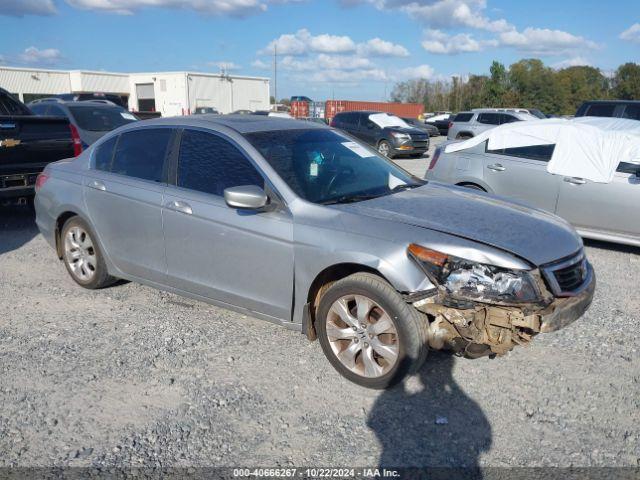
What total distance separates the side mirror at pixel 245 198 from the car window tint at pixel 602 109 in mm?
12733

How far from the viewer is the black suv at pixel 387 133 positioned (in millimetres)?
19141

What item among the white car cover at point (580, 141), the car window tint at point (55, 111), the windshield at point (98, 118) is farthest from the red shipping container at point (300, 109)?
the white car cover at point (580, 141)

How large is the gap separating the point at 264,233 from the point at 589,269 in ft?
7.57

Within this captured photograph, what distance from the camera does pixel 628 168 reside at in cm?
671

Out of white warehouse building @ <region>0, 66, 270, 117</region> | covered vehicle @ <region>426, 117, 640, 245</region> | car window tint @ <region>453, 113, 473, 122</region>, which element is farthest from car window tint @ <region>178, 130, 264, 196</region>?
white warehouse building @ <region>0, 66, 270, 117</region>

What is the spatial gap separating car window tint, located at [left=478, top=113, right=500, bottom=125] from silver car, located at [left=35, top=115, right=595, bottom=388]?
62.4ft

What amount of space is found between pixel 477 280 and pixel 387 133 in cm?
1645

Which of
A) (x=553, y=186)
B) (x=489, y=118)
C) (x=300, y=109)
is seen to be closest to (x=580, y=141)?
(x=553, y=186)

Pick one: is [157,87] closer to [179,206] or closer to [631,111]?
[631,111]

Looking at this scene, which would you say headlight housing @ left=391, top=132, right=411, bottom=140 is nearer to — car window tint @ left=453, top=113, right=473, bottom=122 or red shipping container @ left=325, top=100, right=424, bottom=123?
car window tint @ left=453, top=113, right=473, bottom=122

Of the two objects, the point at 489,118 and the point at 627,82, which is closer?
the point at 489,118

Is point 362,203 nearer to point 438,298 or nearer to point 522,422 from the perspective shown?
point 438,298

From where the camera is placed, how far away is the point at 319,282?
3.90 m

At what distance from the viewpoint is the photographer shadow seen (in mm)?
3062
